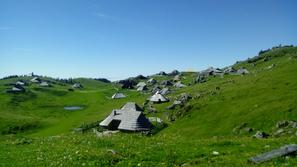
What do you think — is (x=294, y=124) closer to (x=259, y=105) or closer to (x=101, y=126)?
(x=259, y=105)

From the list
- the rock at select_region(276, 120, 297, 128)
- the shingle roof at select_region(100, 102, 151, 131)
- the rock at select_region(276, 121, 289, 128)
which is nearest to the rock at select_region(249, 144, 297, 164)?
the rock at select_region(276, 120, 297, 128)

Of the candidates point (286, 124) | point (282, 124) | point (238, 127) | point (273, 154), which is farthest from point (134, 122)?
point (273, 154)

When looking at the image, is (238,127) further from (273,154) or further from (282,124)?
(273,154)

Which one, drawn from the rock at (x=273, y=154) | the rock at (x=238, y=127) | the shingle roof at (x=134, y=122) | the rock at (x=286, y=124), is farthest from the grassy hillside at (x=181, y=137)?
the shingle roof at (x=134, y=122)

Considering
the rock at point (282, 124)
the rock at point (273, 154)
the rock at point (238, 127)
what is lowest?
the rock at point (238, 127)

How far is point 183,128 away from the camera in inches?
3238

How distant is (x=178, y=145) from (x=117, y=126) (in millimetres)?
71740

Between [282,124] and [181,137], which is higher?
[181,137]

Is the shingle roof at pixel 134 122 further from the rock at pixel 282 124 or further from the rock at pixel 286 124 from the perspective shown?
the rock at pixel 286 124

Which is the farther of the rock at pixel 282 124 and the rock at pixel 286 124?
the rock at pixel 282 124

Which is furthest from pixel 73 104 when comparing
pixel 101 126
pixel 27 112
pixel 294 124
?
pixel 294 124

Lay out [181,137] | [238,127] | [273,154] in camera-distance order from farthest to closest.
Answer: [238,127] < [181,137] < [273,154]

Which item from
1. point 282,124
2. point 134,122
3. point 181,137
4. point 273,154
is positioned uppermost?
point 273,154

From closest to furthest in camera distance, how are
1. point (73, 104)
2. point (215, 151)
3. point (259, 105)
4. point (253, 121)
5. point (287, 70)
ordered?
point (215, 151)
point (253, 121)
point (259, 105)
point (287, 70)
point (73, 104)
